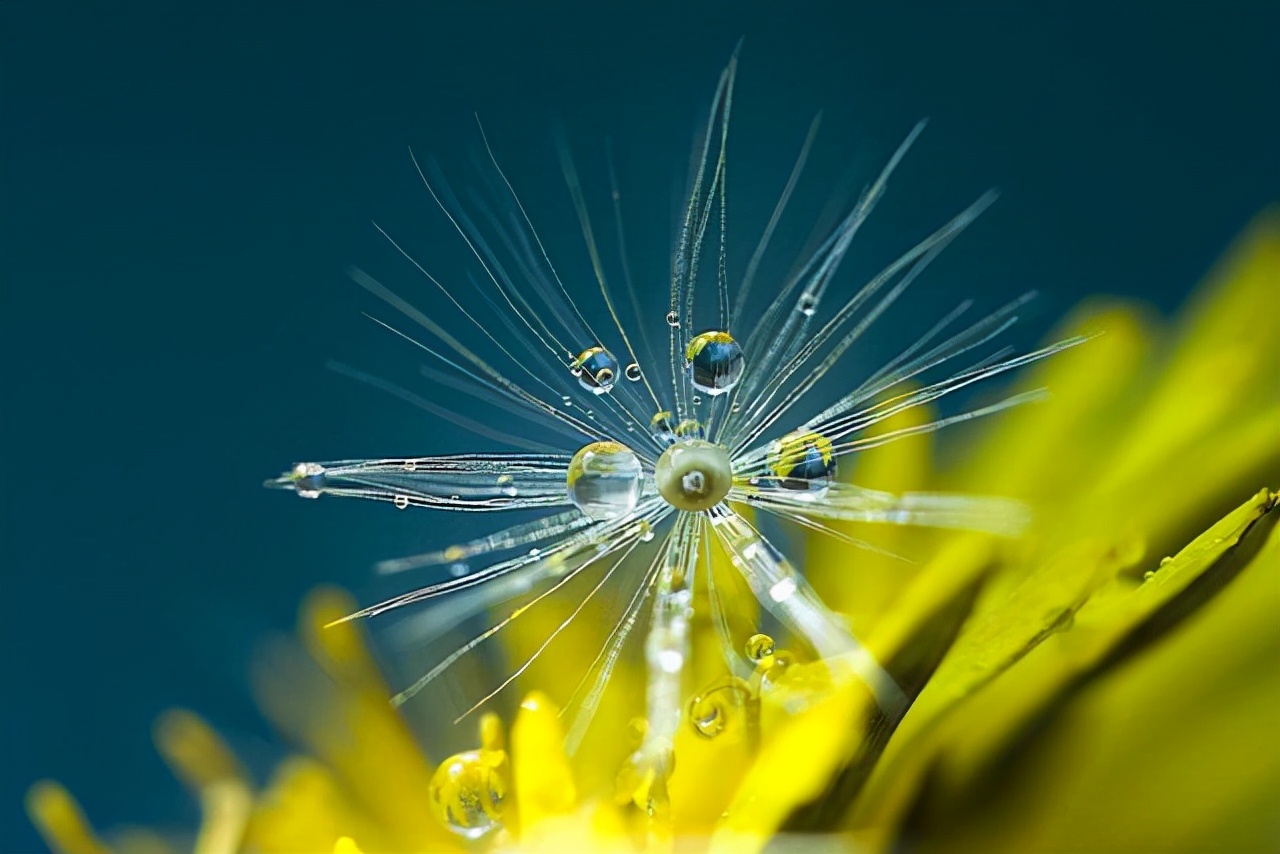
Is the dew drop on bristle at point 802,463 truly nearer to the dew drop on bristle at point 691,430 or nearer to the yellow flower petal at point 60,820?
the dew drop on bristle at point 691,430

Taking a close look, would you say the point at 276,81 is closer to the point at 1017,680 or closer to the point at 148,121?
the point at 148,121

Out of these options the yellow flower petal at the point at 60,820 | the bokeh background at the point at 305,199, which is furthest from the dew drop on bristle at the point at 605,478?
the yellow flower petal at the point at 60,820

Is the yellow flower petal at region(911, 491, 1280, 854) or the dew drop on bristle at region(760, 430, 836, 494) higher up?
the dew drop on bristle at region(760, 430, 836, 494)

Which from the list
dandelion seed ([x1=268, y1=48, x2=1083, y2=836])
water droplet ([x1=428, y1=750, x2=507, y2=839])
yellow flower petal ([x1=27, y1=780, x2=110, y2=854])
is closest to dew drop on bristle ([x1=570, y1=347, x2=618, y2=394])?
dandelion seed ([x1=268, y1=48, x2=1083, y2=836])

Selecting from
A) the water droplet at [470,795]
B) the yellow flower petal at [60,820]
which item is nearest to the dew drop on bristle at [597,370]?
the water droplet at [470,795]

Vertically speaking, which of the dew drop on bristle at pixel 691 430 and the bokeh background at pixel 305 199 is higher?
the bokeh background at pixel 305 199

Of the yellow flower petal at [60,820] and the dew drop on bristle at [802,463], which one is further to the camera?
the yellow flower petal at [60,820]

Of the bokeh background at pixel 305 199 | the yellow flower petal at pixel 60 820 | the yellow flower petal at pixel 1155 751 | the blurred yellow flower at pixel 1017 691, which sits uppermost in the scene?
the bokeh background at pixel 305 199

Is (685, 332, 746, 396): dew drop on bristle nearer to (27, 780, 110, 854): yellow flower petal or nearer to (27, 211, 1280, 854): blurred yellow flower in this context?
(27, 211, 1280, 854): blurred yellow flower
